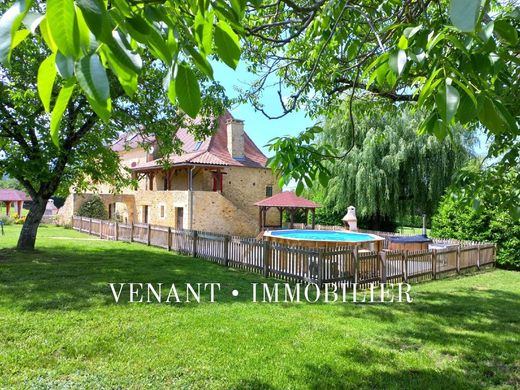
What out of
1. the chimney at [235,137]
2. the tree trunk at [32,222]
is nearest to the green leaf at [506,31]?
the tree trunk at [32,222]

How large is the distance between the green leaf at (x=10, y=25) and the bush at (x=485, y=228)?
49.5 ft

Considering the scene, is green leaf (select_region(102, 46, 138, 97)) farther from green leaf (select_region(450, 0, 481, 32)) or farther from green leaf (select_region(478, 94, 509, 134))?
green leaf (select_region(478, 94, 509, 134))

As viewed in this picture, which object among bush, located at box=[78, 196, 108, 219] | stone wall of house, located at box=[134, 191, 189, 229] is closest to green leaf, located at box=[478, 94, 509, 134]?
stone wall of house, located at box=[134, 191, 189, 229]

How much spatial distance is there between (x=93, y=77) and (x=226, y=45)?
21.5 inches

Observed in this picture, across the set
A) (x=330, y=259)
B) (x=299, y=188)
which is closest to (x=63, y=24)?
(x=299, y=188)

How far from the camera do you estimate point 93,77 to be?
2.53ft

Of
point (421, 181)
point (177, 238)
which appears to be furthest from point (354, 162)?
point (177, 238)

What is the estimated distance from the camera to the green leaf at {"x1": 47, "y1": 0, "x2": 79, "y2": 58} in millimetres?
697

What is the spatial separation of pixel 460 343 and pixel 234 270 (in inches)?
295

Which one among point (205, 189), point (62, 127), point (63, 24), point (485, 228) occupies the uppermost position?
point (62, 127)

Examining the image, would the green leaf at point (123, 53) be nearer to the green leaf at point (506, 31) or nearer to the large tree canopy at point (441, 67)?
the large tree canopy at point (441, 67)

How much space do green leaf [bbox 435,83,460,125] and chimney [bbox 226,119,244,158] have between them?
1017 inches

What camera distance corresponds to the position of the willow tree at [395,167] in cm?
2127

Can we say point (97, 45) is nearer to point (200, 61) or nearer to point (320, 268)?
point (200, 61)
